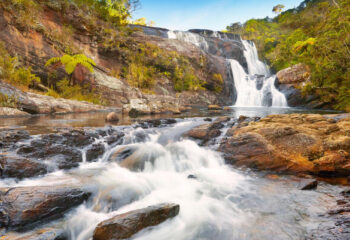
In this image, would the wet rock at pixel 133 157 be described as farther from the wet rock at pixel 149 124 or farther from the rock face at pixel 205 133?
the wet rock at pixel 149 124

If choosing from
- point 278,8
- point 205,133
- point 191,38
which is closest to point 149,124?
point 205,133

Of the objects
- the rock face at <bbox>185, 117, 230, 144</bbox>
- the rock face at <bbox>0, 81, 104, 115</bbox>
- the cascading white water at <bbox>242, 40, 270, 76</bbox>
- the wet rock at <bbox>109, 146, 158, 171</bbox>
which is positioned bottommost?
the wet rock at <bbox>109, 146, 158, 171</bbox>

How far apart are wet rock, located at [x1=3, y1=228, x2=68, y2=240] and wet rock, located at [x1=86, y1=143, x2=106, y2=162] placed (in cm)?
216

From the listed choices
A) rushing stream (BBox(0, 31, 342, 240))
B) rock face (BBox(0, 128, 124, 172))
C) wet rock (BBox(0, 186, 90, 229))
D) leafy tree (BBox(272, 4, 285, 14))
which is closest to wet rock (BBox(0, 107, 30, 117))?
rock face (BBox(0, 128, 124, 172))

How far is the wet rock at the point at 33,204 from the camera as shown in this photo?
2.15m

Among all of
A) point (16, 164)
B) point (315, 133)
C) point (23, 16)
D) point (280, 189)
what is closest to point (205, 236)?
point (280, 189)

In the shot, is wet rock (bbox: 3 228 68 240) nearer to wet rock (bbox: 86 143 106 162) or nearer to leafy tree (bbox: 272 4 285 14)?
wet rock (bbox: 86 143 106 162)

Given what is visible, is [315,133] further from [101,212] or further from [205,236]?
[101,212]

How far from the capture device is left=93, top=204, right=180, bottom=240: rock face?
2.09 meters

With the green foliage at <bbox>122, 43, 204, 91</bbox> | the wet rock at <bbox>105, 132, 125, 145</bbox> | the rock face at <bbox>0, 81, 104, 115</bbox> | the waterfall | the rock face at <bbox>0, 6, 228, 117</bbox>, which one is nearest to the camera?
the wet rock at <bbox>105, 132, 125, 145</bbox>

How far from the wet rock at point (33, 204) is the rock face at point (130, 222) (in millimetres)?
700

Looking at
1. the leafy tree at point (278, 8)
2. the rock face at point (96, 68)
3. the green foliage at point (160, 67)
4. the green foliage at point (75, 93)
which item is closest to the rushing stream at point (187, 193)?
the rock face at point (96, 68)

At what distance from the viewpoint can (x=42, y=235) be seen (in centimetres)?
199

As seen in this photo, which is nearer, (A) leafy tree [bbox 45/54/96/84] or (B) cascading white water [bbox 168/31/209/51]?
(A) leafy tree [bbox 45/54/96/84]
